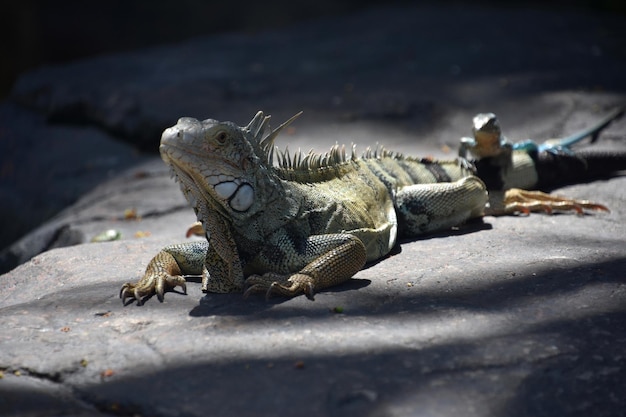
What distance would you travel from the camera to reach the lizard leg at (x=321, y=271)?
398 centimetres

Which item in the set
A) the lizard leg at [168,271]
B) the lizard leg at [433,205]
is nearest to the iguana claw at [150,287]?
the lizard leg at [168,271]

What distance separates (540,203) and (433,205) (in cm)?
99

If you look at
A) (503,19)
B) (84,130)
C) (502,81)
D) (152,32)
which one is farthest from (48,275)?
(152,32)

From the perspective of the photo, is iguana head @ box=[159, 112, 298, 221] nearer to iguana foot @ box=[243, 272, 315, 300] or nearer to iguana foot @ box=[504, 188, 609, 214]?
iguana foot @ box=[243, 272, 315, 300]

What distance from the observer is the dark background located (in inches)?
606

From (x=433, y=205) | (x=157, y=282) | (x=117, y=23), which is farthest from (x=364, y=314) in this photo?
(x=117, y=23)

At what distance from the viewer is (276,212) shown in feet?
14.1

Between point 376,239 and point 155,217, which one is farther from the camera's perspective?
point 155,217

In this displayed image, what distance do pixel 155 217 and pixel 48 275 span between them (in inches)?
87.1

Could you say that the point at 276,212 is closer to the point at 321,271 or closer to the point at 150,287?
the point at 321,271

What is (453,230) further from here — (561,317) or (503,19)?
(503,19)

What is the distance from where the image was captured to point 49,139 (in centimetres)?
1004

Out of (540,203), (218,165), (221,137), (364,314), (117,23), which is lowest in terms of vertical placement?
(364,314)

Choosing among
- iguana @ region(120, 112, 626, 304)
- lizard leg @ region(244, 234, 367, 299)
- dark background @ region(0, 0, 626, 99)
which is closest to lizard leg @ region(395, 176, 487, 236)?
iguana @ region(120, 112, 626, 304)
